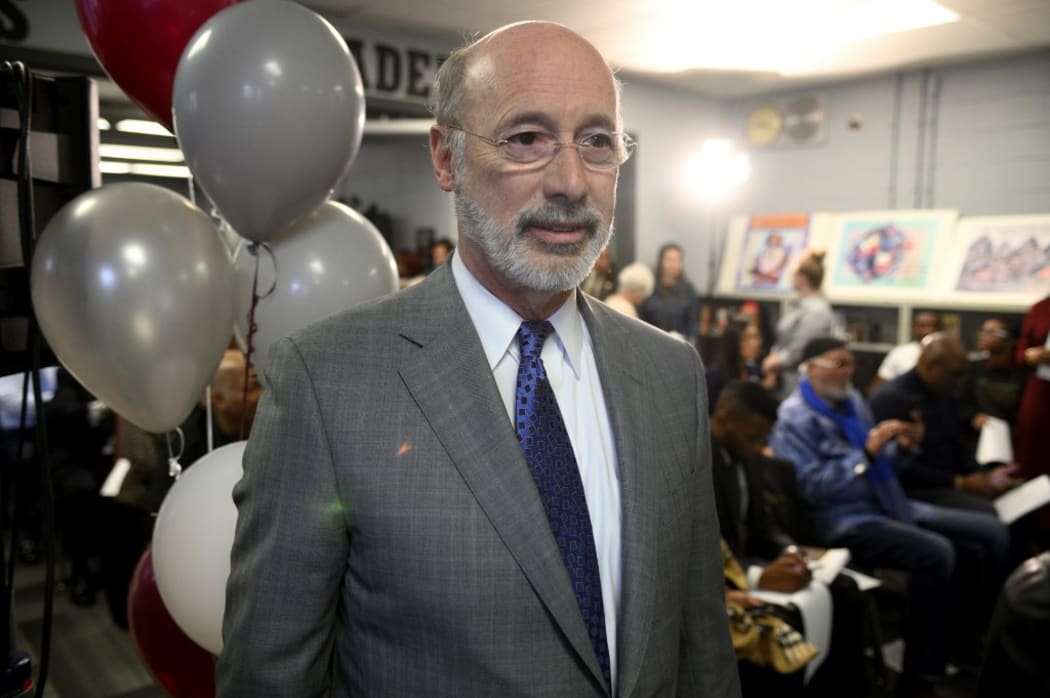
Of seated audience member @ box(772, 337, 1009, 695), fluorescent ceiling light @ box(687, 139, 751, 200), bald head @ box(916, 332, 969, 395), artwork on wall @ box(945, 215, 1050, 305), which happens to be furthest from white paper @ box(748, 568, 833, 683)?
fluorescent ceiling light @ box(687, 139, 751, 200)

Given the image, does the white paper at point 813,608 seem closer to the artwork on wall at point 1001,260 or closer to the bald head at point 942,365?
the bald head at point 942,365

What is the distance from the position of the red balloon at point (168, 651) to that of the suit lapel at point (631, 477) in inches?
37.1

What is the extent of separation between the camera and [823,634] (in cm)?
255

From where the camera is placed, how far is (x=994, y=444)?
136 inches

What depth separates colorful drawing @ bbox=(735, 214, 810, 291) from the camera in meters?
6.49

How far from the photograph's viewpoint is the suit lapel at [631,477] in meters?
0.97

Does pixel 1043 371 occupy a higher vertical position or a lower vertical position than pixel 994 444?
higher

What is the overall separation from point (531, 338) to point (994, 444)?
10.3ft

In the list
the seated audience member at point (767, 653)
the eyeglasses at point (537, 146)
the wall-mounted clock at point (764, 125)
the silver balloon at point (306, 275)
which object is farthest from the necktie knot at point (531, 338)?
the wall-mounted clock at point (764, 125)

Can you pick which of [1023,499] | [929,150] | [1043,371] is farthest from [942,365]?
[929,150]

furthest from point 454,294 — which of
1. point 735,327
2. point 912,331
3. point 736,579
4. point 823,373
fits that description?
point 912,331

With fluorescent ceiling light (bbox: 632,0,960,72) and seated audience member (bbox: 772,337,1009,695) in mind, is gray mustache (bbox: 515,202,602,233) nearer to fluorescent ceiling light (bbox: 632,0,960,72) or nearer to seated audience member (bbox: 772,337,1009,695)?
seated audience member (bbox: 772,337,1009,695)

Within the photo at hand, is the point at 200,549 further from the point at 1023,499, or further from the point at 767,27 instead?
the point at 767,27

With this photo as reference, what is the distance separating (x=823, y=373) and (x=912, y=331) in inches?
116
